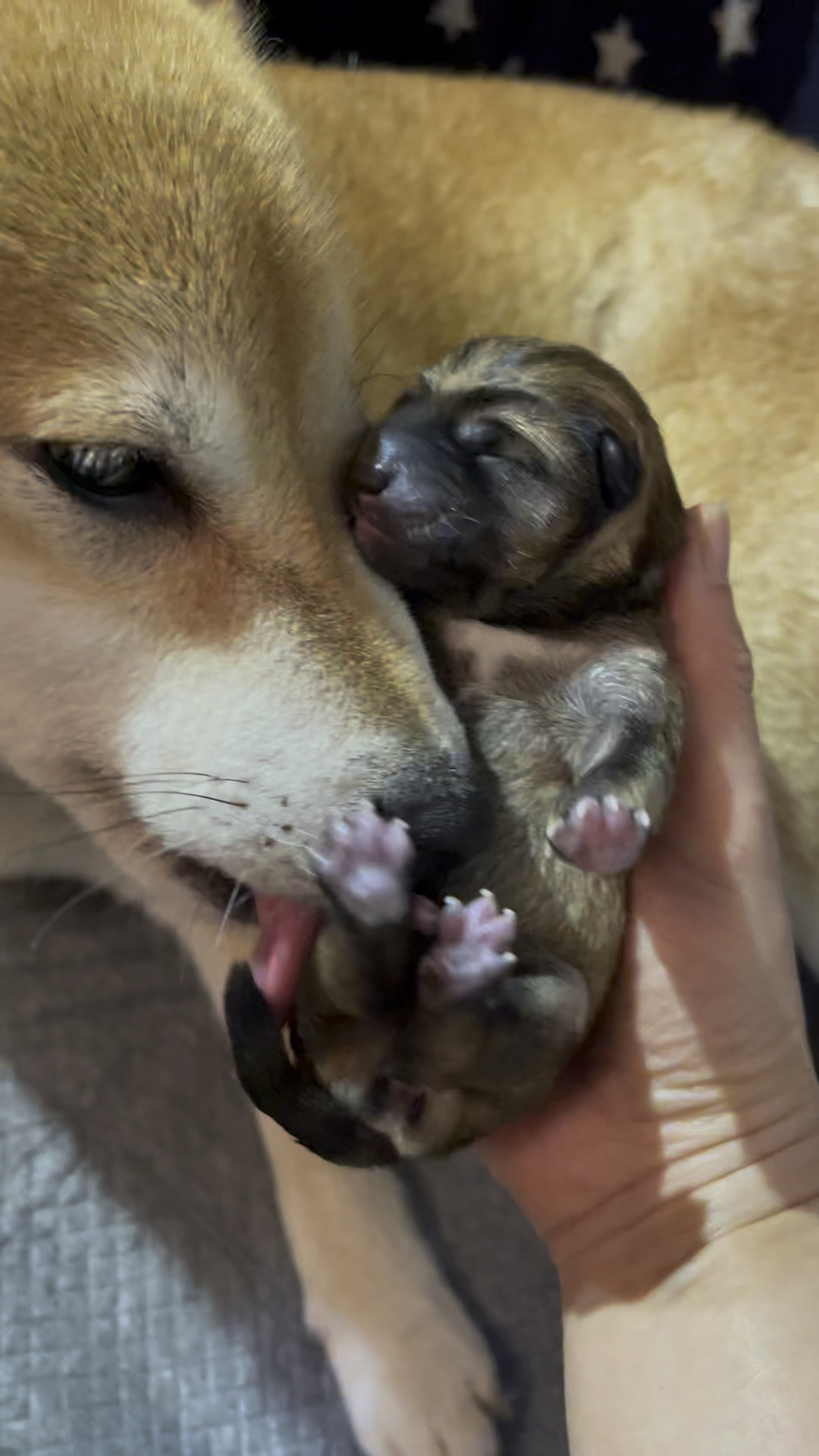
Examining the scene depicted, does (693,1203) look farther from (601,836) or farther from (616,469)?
(616,469)

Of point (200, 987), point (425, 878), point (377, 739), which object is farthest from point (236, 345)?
point (200, 987)

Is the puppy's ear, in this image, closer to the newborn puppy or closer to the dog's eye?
the newborn puppy

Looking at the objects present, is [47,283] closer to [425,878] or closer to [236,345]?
[236,345]

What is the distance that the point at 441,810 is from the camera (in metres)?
0.94

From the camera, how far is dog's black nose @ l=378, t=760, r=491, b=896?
930mm

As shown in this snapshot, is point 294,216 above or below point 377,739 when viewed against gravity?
above

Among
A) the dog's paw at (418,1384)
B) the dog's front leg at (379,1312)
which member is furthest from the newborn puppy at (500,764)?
the dog's paw at (418,1384)

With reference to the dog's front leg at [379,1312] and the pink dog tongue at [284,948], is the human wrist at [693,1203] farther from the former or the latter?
the pink dog tongue at [284,948]

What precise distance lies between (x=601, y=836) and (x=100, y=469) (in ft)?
1.63

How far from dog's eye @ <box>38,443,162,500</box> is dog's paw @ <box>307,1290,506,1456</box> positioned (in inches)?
38.1

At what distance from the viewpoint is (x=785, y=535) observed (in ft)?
4.42

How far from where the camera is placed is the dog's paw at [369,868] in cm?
86

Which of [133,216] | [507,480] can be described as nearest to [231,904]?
[507,480]

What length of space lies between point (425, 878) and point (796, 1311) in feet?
1.67
